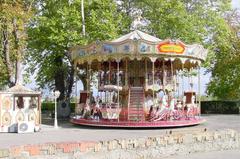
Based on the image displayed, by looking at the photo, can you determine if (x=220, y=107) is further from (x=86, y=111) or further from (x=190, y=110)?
(x=86, y=111)

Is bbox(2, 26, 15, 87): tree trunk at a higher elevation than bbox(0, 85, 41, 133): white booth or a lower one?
higher

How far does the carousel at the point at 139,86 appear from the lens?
1001 inches

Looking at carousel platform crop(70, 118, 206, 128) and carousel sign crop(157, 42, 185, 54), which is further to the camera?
carousel sign crop(157, 42, 185, 54)

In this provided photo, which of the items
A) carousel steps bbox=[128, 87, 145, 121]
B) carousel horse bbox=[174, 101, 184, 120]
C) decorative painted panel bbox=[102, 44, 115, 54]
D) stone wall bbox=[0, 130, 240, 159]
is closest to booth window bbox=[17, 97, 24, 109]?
decorative painted panel bbox=[102, 44, 115, 54]

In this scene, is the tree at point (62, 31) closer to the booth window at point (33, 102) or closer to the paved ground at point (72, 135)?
the booth window at point (33, 102)

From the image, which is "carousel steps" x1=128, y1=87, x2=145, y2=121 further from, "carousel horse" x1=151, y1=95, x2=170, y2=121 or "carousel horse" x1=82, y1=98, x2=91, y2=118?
"carousel horse" x1=82, y1=98, x2=91, y2=118

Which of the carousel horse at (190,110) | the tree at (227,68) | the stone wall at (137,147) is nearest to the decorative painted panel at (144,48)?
the carousel horse at (190,110)

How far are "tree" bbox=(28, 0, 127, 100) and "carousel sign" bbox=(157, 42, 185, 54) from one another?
33.3 ft

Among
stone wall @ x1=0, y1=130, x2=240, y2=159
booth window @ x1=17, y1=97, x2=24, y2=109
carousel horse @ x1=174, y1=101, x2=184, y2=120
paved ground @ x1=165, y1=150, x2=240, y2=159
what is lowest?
paved ground @ x1=165, y1=150, x2=240, y2=159

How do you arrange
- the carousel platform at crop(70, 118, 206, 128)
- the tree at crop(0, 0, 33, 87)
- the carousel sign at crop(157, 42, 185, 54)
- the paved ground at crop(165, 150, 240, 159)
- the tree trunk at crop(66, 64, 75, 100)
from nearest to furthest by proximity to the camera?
the paved ground at crop(165, 150, 240, 159)
the carousel platform at crop(70, 118, 206, 128)
the carousel sign at crop(157, 42, 185, 54)
the tree at crop(0, 0, 33, 87)
the tree trunk at crop(66, 64, 75, 100)

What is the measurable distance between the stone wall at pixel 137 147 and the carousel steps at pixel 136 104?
7.21 metres

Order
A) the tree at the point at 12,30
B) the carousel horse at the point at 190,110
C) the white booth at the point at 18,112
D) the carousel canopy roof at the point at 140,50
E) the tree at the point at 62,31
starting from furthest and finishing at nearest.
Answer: the tree at the point at 62,31, the tree at the point at 12,30, the carousel horse at the point at 190,110, the carousel canopy roof at the point at 140,50, the white booth at the point at 18,112

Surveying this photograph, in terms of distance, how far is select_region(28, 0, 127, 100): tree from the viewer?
118ft

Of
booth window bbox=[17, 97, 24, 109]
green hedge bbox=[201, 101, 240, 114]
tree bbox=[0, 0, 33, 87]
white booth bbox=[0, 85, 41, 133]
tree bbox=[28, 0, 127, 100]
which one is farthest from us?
green hedge bbox=[201, 101, 240, 114]
